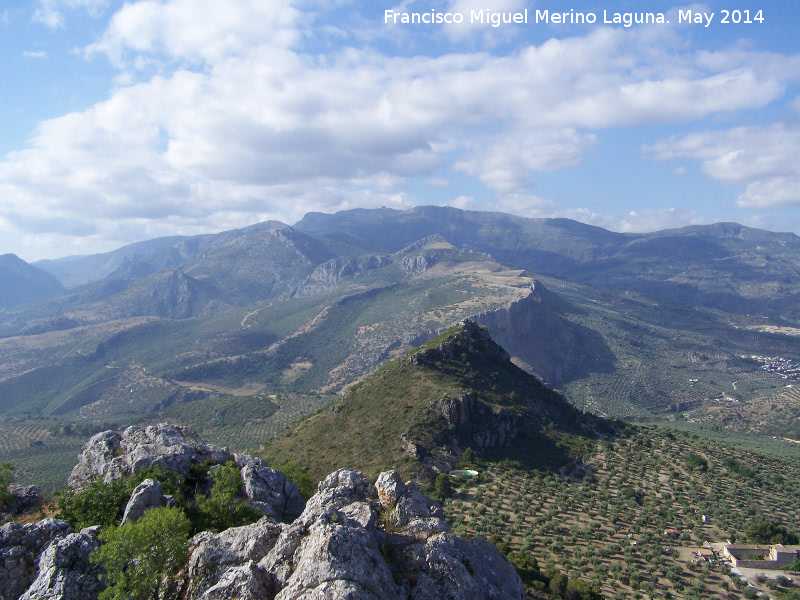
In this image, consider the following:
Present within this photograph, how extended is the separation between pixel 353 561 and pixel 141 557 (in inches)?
366

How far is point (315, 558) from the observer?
13703 millimetres

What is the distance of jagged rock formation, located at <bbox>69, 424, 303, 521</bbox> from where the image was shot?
2697cm

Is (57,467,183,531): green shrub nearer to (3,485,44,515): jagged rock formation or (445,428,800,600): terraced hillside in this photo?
(3,485,44,515): jagged rock formation

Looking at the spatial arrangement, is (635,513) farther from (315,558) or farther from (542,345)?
(542,345)

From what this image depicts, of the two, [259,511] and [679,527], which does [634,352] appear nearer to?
[679,527]

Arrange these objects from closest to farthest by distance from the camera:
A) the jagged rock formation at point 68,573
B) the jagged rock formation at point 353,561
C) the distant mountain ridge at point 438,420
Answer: the jagged rock formation at point 353,561 → the jagged rock formation at point 68,573 → the distant mountain ridge at point 438,420

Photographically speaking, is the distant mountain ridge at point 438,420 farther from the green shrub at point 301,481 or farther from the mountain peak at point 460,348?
the green shrub at point 301,481

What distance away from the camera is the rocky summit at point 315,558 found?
1372 cm

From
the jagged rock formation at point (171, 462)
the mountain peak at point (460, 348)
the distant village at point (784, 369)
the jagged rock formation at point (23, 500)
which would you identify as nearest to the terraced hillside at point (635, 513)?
the jagged rock formation at point (171, 462)

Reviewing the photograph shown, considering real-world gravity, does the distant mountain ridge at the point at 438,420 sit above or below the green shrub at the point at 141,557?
below

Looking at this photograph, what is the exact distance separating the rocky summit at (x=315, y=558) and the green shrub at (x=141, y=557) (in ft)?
1.55

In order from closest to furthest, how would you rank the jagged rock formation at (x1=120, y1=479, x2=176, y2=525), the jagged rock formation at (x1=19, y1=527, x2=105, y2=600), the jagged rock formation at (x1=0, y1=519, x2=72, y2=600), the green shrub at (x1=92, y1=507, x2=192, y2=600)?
1. the green shrub at (x1=92, y1=507, x2=192, y2=600)
2. the jagged rock formation at (x1=19, y1=527, x2=105, y2=600)
3. the jagged rock formation at (x1=0, y1=519, x2=72, y2=600)
4. the jagged rock formation at (x1=120, y1=479, x2=176, y2=525)

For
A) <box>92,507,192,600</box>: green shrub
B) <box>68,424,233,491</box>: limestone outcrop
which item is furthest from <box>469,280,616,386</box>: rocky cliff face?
<box>92,507,192,600</box>: green shrub

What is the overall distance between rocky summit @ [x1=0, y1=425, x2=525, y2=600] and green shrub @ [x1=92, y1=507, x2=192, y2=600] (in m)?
0.47
